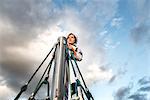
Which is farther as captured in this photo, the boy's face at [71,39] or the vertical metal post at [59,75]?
the boy's face at [71,39]

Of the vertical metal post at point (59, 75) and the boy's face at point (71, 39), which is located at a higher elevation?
the boy's face at point (71, 39)

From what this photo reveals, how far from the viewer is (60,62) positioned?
12266 millimetres

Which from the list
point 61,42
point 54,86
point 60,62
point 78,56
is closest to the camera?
point 54,86

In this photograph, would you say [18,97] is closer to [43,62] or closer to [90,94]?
[43,62]

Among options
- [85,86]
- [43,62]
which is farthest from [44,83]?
[85,86]

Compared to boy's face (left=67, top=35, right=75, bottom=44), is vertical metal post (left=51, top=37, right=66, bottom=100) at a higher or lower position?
lower

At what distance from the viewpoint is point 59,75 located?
38.4ft

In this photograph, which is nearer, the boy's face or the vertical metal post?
the vertical metal post

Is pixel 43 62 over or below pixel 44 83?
over

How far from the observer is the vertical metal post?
11.1 meters

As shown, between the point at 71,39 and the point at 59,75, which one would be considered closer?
the point at 59,75

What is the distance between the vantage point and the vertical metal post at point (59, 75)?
11.1m

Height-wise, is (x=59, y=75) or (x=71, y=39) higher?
(x=71, y=39)

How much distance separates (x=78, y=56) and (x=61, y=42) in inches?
147
